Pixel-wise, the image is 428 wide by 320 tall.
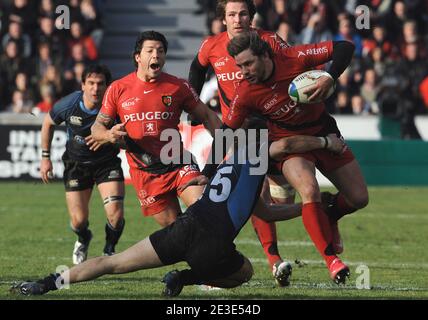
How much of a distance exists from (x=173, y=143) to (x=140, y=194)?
558 mm

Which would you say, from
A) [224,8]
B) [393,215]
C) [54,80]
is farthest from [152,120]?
[54,80]

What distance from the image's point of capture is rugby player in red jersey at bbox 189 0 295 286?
373 inches

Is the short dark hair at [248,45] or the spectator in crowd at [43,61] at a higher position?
the short dark hair at [248,45]

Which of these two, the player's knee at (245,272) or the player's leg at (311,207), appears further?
the player's leg at (311,207)

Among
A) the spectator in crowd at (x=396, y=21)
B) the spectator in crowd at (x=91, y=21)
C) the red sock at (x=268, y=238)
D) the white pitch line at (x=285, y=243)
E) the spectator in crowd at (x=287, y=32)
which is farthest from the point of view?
Answer: the spectator in crowd at (x=91, y=21)

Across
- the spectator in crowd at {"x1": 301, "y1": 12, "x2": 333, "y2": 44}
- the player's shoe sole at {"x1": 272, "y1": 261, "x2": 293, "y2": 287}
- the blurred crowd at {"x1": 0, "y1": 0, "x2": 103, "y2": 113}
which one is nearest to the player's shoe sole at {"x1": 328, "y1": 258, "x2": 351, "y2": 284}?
the player's shoe sole at {"x1": 272, "y1": 261, "x2": 293, "y2": 287}

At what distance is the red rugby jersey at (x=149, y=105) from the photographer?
31.1 feet

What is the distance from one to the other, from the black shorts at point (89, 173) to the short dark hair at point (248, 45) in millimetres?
2894

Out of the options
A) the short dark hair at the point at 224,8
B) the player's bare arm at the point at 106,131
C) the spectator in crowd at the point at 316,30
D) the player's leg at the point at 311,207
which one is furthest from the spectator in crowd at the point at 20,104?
the player's leg at the point at 311,207

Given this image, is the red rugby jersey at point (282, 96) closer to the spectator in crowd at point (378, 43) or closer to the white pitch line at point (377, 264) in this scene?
the white pitch line at point (377, 264)

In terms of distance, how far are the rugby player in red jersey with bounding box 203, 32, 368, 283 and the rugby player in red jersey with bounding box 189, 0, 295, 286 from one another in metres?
0.47

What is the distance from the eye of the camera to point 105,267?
305 inches

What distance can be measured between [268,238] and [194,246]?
7.13 ft
